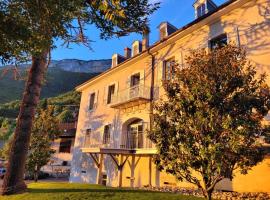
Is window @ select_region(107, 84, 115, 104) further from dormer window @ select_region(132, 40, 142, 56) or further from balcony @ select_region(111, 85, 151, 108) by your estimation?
dormer window @ select_region(132, 40, 142, 56)

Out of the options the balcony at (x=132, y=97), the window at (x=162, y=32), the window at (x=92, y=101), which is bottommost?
the balcony at (x=132, y=97)

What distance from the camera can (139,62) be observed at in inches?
668

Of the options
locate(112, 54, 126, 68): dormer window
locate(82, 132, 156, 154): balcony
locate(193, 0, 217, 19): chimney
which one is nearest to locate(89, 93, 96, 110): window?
locate(82, 132, 156, 154): balcony

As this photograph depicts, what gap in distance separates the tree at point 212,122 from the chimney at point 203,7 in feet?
28.7

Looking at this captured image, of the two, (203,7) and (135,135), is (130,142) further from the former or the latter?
(203,7)

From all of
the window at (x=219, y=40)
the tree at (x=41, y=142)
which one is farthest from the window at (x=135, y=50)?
the tree at (x=41, y=142)

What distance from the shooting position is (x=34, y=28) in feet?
23.2

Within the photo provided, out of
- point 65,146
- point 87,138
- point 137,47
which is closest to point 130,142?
point 87,138

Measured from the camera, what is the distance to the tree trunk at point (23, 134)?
959cm

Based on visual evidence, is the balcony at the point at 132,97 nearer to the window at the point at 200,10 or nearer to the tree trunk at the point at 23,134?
the window at the point at 200,10

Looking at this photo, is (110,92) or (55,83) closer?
(110,92)

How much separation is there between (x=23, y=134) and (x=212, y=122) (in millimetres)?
8019

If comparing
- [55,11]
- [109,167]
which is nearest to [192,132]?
[55,11]

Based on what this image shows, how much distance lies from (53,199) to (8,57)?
4900 millimetres
